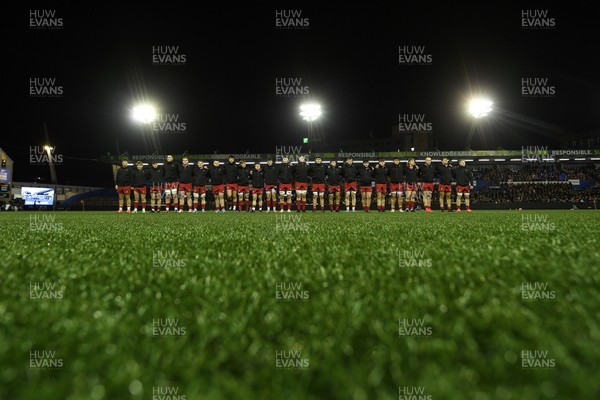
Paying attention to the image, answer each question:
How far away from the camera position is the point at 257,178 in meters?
14.8

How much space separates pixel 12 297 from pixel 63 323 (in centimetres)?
61

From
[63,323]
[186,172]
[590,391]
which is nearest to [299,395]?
[590,391]

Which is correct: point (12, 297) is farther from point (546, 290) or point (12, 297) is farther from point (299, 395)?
point (546, 290)

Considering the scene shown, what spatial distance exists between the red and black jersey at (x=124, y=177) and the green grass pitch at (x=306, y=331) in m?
12.4

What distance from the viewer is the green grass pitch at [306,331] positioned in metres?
0.82

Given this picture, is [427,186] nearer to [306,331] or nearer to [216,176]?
[216,176]

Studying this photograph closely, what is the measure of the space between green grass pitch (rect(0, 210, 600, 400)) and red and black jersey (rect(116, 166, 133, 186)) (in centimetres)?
1239

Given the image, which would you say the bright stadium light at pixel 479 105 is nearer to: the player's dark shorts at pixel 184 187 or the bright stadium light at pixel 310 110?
the bright stadium light at pixel 310 110

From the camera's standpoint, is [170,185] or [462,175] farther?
[170,185]

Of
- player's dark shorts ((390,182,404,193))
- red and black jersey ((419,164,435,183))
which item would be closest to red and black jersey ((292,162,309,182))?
player's dark shorts ((390,182,404,193))

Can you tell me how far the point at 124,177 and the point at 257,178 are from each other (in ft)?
16.0

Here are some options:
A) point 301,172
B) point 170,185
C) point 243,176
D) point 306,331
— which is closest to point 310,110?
point 243,176

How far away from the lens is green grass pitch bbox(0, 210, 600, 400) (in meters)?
0.82

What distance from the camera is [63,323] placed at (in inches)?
49.2
